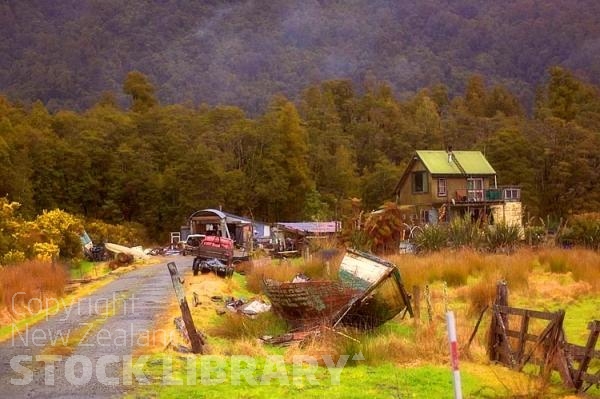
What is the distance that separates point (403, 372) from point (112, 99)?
87287 mm

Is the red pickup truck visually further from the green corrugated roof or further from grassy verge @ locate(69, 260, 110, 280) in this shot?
the green corrugated roof

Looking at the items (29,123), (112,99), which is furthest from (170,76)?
(29,123)

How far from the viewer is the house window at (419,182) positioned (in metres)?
49.9

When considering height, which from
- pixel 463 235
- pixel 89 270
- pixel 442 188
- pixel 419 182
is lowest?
pixel 89 270

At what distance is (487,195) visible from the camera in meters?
49.3

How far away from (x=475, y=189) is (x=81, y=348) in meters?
41.1

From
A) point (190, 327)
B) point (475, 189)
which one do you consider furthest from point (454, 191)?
point (190, 327)

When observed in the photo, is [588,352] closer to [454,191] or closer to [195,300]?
[195,300]

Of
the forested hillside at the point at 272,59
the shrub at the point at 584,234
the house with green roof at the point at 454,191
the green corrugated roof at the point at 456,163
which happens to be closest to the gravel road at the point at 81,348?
the shrub at the point at 584,234

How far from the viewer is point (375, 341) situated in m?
12.6

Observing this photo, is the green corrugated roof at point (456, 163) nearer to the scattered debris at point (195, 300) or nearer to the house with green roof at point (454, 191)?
the house with green roof at point (454, 191)

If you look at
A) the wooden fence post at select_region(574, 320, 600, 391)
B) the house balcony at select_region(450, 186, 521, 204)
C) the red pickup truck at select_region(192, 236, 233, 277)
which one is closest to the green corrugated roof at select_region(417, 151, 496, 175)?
the house balcony at select_region(450, 186, 521, 204)

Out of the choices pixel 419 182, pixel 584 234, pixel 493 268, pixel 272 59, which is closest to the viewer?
pixel 493 268

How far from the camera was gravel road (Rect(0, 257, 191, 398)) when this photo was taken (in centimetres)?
970
